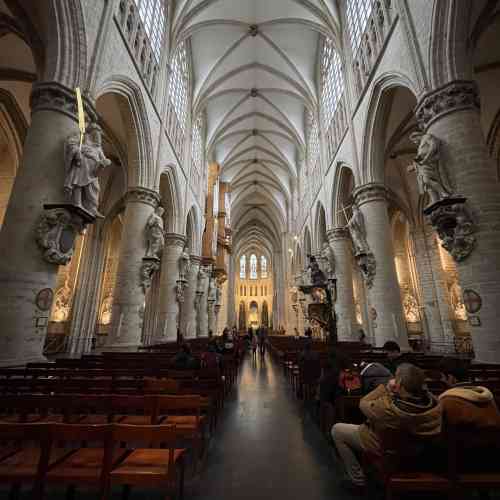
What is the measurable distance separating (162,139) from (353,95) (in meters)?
8.15

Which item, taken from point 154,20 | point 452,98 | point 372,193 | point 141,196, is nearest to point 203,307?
point 141,196

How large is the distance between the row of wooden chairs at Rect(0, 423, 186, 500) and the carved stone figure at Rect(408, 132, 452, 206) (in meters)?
6.23

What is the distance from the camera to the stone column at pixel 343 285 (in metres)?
12.5

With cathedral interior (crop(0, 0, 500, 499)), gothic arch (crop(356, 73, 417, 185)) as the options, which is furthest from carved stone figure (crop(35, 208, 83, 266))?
gothic arch (crop(356, 73, 417, 185))

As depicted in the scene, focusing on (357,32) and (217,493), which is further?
(357,32)

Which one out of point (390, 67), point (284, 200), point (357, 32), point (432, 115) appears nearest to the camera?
point (432, 115)

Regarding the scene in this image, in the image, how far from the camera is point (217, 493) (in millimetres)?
2355

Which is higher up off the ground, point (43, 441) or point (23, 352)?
point (23, 352)

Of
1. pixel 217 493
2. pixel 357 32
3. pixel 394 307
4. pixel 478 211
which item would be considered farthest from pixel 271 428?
pixel 357 32

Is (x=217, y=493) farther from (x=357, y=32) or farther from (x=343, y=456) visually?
(x=357, y=32)

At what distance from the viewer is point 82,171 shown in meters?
5.72

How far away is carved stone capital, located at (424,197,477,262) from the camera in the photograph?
17.4 ft

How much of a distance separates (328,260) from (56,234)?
37.0 ft

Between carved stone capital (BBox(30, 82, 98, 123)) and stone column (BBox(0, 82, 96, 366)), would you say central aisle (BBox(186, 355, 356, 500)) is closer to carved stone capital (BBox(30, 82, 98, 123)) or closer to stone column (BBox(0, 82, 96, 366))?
stone column (BBox(0, 82, 96, 366))
